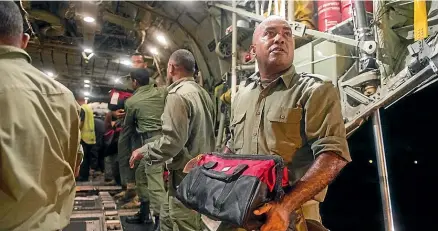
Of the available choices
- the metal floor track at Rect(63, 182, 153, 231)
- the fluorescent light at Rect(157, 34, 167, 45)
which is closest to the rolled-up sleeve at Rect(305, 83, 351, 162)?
the metal floor track at Rect(63, 182, 153, 231)

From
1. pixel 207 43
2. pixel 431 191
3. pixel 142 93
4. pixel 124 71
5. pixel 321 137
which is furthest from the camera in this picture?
pixel 124 71

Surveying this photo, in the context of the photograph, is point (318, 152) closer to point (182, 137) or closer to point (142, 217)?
point (182, 137)

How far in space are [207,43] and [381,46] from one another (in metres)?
3.95

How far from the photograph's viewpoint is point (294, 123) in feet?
6.00

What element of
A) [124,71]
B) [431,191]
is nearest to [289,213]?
[431,191]

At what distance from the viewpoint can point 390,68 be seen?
10.1 ft

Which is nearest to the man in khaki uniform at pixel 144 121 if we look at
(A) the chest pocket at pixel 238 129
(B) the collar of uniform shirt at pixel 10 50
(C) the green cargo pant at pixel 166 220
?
(C) the green cargo pant at pixel 166 220

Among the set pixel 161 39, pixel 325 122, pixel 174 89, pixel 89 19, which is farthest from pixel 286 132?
pixel 161 39

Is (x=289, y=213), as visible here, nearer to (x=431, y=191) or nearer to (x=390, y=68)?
(x=390, y=68)

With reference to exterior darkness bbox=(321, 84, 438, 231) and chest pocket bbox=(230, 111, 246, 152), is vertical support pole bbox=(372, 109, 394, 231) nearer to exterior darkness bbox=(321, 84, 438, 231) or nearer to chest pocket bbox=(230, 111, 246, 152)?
chest pocket bbox=(230, 111, 246, 152)

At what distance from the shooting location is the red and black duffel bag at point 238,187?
1489mm

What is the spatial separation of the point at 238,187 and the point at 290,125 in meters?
0.48

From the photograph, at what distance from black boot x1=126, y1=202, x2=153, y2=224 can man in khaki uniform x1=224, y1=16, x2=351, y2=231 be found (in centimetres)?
280

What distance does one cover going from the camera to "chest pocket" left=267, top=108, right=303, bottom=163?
1828 millimetres
